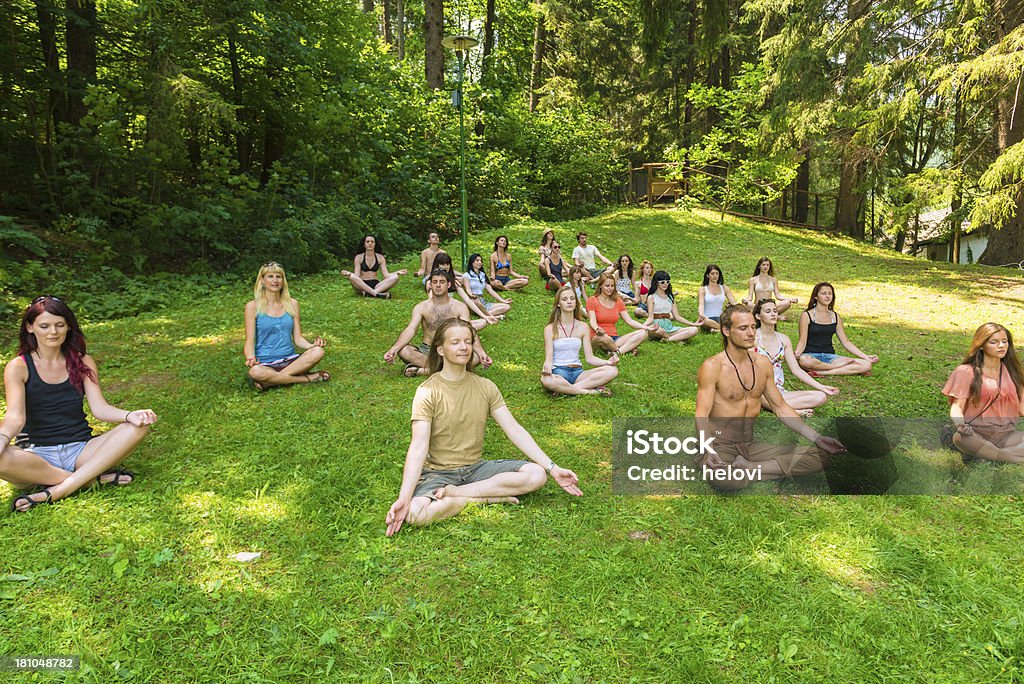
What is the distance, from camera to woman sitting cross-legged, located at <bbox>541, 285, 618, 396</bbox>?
6.79 meters

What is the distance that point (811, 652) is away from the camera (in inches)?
116

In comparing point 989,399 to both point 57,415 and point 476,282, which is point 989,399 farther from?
point 476,282

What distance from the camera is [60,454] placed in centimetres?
439

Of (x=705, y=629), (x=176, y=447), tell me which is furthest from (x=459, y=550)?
(x=176, y=447)

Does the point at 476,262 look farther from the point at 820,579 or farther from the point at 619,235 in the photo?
the point at 619,235

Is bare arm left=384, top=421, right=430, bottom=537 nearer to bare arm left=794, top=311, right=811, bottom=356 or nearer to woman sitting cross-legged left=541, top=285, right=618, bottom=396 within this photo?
woman sitting cross-legged left=541, top=285, right=618, bottom=396

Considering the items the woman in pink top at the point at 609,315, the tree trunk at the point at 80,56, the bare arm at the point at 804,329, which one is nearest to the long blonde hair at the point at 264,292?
the woman in pink top at the point at 609,315

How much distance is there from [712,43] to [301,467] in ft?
26.5

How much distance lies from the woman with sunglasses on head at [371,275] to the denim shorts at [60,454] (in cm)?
713

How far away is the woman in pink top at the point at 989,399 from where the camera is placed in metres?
4.91

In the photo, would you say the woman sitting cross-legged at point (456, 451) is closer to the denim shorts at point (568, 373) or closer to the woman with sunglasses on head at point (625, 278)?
the denim shorts at point (568, 373)

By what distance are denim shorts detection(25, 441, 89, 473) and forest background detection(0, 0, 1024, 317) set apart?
20.5 ft

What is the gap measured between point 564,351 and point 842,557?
373cm

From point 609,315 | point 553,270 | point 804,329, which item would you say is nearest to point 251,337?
point 609,315
